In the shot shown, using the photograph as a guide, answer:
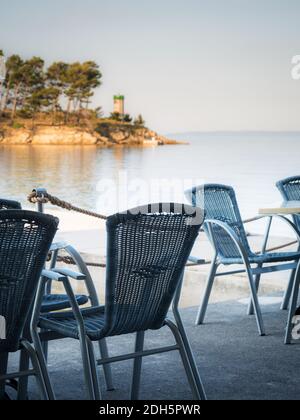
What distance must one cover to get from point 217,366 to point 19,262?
5.18 ft

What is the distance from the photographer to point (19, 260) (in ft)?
8.93

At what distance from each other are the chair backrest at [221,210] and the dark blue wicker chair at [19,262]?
228 cm

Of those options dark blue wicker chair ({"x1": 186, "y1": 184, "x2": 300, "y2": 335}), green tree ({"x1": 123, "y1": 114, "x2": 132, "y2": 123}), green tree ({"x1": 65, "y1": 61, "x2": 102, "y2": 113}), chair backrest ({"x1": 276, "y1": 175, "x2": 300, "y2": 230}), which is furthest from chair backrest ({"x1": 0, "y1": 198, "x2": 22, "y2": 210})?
green tree ({"x1": 123, "y1": 114, "x2": 132, "y2": 123})

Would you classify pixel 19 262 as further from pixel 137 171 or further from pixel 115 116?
pixel 137 171

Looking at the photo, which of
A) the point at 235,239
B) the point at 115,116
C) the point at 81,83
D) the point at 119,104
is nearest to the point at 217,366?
the point at 235,239

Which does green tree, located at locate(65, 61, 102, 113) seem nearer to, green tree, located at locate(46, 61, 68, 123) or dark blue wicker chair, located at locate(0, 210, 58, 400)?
green tree, located at locate(46, 61, 68, 123)

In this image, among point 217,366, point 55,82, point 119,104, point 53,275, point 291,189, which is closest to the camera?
point 53,275

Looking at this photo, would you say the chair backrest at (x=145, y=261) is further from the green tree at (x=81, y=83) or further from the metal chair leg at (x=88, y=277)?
the green tree at (x=81, y=83)

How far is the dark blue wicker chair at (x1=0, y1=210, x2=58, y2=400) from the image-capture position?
8.81 ft

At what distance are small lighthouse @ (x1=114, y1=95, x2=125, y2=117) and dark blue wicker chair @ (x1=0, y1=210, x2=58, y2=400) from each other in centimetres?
2799

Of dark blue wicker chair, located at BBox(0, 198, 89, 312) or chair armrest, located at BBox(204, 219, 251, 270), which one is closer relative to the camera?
dark blue wicker chair, located at BBox(0, 198, 89, 312)

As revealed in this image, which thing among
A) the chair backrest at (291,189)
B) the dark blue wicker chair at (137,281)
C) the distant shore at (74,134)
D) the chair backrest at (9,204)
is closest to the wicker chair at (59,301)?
the chair backrest at (9,204)

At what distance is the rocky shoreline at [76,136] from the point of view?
28516 millimetres

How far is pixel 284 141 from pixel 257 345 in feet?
152
